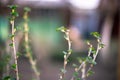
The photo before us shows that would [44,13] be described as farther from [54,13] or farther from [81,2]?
[81,2]

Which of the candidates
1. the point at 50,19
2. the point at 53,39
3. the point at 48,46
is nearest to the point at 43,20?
the point at 50,19

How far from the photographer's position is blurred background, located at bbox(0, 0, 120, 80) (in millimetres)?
5429

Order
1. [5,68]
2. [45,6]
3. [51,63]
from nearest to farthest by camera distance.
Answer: [5,68]
[51,63]
[45,6]

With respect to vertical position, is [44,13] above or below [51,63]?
above

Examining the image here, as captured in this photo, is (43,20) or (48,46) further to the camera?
(43,20)

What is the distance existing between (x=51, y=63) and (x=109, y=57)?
1.56 meters

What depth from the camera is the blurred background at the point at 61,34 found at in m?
5.43

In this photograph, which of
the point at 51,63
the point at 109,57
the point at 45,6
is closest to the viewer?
the point at 51,63

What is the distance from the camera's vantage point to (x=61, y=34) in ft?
32.5

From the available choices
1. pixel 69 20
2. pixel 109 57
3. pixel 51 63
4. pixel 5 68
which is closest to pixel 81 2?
pixel 69 20

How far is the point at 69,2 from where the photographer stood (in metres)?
9.77

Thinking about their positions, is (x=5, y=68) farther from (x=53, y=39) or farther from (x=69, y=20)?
(x=69, y=20)

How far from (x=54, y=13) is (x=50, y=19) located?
0.27 metres

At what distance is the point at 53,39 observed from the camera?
9.84 m
